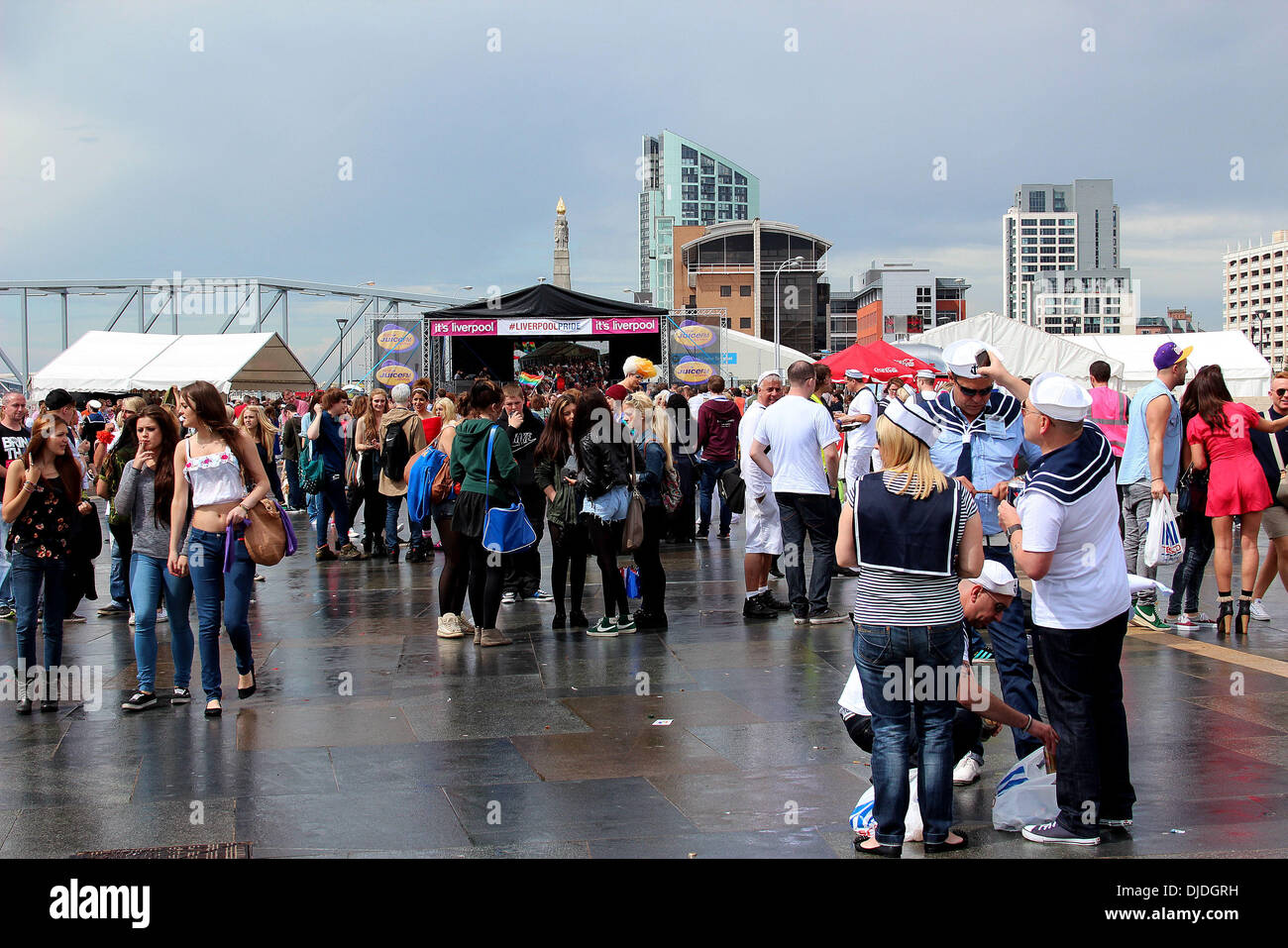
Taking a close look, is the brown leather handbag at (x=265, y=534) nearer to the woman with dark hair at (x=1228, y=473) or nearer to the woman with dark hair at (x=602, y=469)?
the woman with dark hair at (x=602, y=469)

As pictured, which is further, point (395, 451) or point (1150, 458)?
point (395, 451)

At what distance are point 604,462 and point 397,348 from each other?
24099 mm

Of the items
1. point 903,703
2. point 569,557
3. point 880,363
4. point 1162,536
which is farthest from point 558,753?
point 880,363

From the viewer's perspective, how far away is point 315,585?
11180 millimetres

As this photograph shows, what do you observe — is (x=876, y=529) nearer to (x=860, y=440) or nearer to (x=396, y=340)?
(x=860, y=440)

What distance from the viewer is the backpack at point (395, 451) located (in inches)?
497

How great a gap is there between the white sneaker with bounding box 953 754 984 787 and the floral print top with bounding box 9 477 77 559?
519cm

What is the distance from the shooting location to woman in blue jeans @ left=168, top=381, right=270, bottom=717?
6387mm

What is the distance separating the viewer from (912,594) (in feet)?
13.3

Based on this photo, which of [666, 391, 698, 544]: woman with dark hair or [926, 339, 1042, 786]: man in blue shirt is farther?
[666, 391, 698, 544]: woman with dark hair

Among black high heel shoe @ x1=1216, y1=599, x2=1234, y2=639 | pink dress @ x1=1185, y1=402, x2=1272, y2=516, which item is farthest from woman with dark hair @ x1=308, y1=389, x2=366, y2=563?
black high heel shoe @ x1=1216, y1=599, x2=1234, y2=639

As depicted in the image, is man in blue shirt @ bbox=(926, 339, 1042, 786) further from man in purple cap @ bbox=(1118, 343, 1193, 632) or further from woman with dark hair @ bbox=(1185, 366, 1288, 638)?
woman with dark hair @ bbox=(1185, 366, 1288, 638)

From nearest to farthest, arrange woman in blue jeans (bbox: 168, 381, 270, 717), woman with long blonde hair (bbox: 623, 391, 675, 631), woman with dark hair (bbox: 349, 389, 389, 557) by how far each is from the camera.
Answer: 1. woman in blue jeans (bbox: 168, 381, 270, 717)
2. woman with long blonde hair (bbox: 623, 391, 675, 631)
3. woman with dark hair (bbox: 349, 389, 389, 557)
